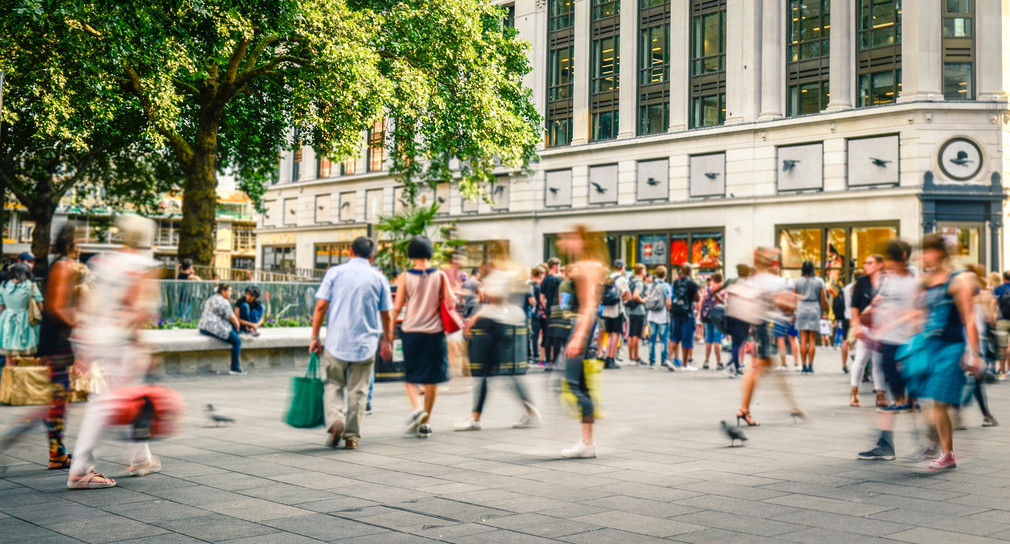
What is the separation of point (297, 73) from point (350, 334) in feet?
47.0

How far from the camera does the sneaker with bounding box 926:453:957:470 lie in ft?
22.5

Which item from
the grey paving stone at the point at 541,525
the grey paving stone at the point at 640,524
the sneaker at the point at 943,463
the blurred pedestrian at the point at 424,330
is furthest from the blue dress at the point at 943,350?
the blurred pedestrian at the point at 424,330

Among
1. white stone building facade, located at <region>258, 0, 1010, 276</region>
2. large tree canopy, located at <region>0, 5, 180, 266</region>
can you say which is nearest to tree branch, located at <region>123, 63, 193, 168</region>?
large tree canopy, located at <region>0, 5, 180, 266</region>

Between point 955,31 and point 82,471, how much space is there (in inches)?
1201

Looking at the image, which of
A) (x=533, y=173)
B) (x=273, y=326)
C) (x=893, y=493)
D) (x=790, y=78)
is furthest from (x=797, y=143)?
(x=893, y=493)

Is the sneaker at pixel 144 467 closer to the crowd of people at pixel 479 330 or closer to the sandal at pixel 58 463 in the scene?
the crowd of people at pixel 479 330

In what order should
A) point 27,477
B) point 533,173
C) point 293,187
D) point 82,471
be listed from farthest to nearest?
point 293,187, point 533,173, point 27,477, point 82,471

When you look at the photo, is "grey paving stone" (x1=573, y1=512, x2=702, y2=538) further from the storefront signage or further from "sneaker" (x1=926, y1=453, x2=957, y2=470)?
the storefront signage

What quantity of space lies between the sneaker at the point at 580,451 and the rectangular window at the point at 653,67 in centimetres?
2997

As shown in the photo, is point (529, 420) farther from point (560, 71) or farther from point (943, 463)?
point (560, 71)

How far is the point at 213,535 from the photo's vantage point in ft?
15.8

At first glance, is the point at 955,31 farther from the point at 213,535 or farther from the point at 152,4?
the point at 213,535

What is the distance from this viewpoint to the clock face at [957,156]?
2884 centimetres

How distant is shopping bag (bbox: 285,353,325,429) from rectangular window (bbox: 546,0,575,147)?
107 feet
